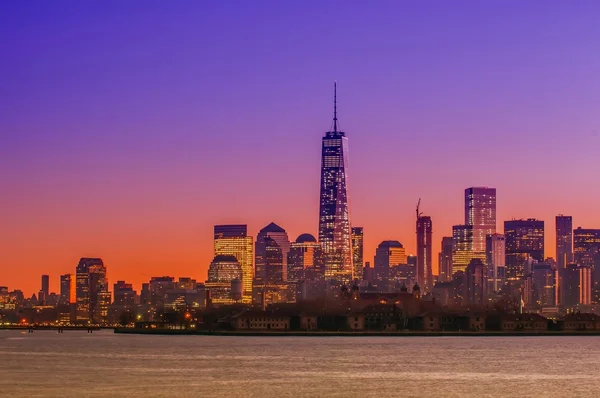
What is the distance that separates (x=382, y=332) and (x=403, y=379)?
101m

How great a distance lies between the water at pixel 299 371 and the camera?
7719 centimetres

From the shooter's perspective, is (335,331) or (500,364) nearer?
(500,364)

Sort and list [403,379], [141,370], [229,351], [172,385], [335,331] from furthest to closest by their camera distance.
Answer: [335,331] → [229,351] → [141,370] → [403,379] → [172,385]

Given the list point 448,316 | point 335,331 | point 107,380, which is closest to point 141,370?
point 107,380

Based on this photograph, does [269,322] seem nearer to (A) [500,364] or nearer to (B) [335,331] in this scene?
(B) [335,331]

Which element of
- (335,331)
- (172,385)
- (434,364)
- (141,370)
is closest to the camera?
(172,385)

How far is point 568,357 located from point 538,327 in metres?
77.5

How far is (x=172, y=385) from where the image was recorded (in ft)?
261

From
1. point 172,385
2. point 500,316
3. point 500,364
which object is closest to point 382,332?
point 500,316

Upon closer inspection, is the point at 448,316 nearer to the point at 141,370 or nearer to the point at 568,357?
the point at 568,357

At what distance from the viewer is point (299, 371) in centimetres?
9312

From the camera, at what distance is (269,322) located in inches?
7697

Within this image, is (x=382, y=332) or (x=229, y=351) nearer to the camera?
(x=229, y=351)

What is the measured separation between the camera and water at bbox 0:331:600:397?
77188 mm
